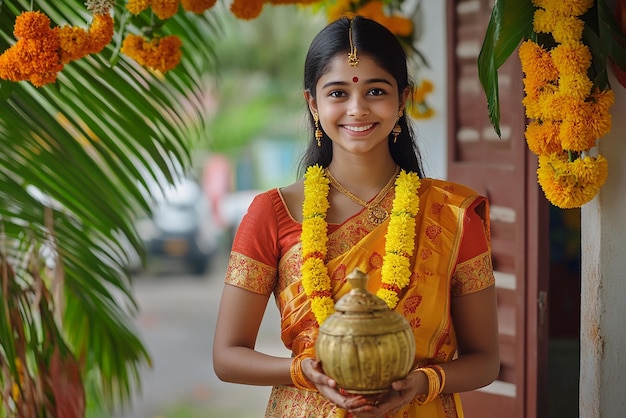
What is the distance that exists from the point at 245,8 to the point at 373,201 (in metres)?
0.97

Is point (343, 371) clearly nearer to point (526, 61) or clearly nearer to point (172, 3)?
point (526, 61)

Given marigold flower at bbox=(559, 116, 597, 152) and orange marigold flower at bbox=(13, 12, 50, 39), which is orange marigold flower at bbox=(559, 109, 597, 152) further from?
orange marigold flower at bbox=(13, 12, 50, 39)

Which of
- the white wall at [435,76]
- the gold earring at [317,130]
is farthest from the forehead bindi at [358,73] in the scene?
the white wall at [435,76]

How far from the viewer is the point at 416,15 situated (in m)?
4.32

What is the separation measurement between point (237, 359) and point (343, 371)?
499 millimetres

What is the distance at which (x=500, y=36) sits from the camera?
2371mm

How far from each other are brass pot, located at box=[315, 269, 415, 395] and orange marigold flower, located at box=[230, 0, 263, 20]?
140 centimetres

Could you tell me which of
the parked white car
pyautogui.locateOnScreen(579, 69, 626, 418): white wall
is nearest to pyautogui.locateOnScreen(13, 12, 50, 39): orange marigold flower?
pyautogui.locateOnScreen(579, 69, 626, 418): white wall

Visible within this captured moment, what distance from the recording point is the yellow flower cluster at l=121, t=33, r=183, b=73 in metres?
2.66

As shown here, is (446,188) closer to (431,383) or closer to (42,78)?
(431,383)


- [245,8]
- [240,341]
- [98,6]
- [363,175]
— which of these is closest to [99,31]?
[98,6]

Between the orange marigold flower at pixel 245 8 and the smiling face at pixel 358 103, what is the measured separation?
33.9 inches

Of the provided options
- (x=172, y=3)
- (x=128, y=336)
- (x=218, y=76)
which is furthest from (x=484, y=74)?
(x=128, y=336)

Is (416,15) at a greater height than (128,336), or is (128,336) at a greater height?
(416,15)
